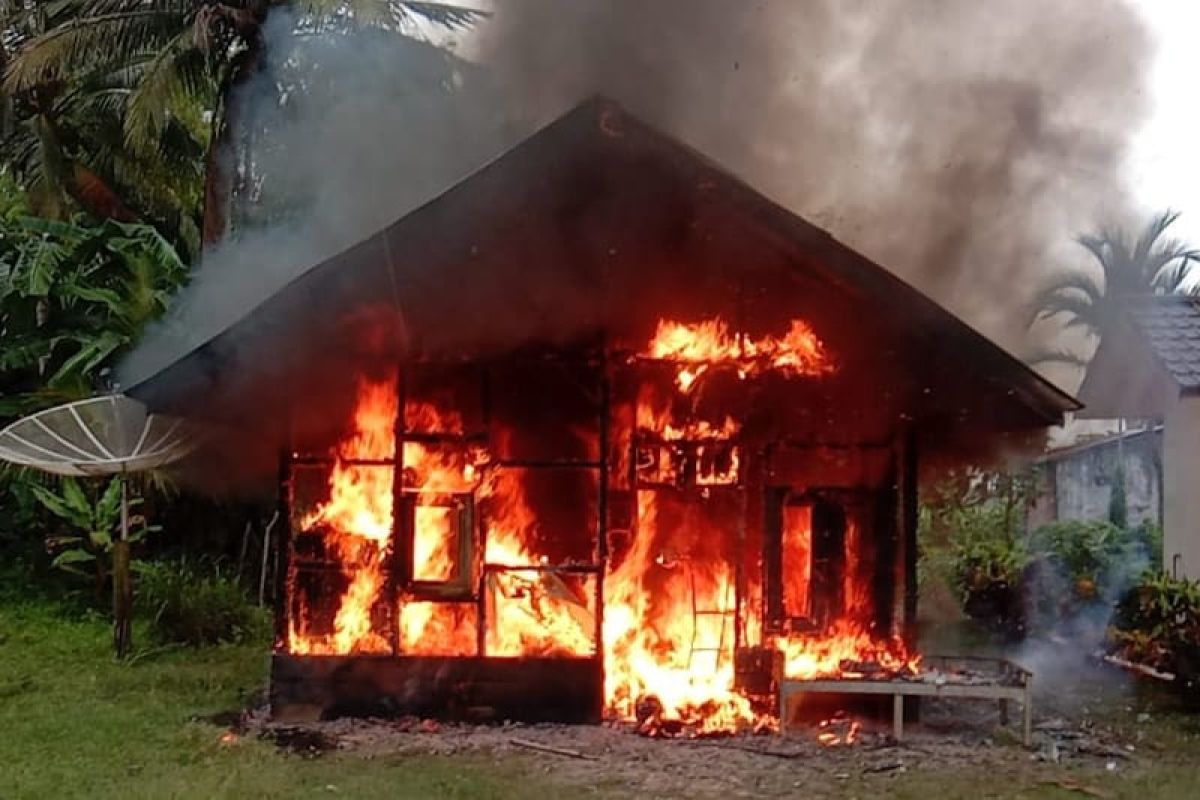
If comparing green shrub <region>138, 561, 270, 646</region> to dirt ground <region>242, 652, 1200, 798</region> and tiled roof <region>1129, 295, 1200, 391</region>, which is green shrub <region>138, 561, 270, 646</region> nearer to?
dirt ground <region>242, 652, 1200, 798</region>

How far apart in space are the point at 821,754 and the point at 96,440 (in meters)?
7.04

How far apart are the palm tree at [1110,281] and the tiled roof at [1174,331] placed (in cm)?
35

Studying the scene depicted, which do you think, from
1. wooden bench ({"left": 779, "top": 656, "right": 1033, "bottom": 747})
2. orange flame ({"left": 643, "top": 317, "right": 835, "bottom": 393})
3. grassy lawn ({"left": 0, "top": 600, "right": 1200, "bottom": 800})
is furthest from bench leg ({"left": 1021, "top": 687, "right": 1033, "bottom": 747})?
orange flame ({"left": 643, "top": 317, "right": 835, "bottom": 393})

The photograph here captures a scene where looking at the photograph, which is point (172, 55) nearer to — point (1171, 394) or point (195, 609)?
point (195, 609)

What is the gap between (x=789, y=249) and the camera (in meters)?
9.69

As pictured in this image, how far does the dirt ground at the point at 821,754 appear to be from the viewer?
26.3 ft

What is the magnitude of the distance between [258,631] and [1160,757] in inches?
365

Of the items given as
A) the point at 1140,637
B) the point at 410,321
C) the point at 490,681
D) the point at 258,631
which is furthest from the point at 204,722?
the point at 1140,637

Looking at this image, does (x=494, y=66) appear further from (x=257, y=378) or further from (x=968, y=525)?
(x=968, y=525)

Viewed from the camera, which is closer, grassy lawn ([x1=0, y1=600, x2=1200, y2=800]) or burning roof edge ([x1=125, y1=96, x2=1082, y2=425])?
grassy lawn ([x1=0, y1=600, x2=1200, y2=800])

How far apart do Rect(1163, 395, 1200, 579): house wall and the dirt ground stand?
10.7ft

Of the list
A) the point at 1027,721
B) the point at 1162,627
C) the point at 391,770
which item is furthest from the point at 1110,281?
the point at 391,770

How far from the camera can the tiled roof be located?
1292 centimetres

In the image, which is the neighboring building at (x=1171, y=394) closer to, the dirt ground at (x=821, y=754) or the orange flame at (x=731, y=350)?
the dirt ground at (x=821, y=754)
